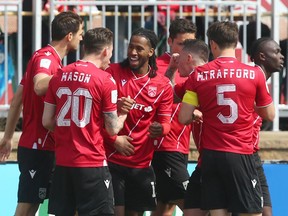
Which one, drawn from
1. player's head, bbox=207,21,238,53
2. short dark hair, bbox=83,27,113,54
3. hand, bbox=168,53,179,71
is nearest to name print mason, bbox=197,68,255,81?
player's head, bbox=207,21,238,53

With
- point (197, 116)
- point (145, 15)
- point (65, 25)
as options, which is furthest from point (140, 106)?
point (145, 15)

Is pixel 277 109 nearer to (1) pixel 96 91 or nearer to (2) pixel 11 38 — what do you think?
(2) pixel 11 38

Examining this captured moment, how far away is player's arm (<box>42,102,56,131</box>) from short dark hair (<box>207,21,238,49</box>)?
1.45 metres

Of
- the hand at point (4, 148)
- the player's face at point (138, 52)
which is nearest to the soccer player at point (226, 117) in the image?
the player's face at point (138, 52)

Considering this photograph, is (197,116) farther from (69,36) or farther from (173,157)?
(69,36)

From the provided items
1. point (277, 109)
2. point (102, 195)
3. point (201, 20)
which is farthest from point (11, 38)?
point (102, 195)

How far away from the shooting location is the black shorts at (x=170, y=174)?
11.1m

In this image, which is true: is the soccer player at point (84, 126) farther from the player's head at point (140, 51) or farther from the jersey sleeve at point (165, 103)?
the jersey sleeve at point (165, 103)

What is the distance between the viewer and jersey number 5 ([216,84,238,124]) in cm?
967

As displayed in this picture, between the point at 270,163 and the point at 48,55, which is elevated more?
the point at 48,55

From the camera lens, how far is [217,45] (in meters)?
9.85

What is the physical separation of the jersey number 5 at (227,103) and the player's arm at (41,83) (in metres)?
1.46

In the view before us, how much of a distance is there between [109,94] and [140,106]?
974 mm

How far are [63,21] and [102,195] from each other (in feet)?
5.28
